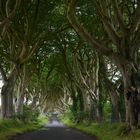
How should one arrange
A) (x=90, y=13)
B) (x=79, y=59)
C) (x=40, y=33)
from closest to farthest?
(x=90, y=13) < (x=40, y=33) < (x=79, y=59)

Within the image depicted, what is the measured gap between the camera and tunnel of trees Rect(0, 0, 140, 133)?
22.8 meters

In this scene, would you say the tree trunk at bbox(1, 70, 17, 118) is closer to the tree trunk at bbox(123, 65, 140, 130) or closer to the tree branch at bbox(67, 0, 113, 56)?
the tree branch at bbox(67, 0, 113, 56)

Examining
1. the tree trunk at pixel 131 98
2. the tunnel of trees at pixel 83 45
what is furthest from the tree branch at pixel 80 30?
the tree trunk at pixel 131 98

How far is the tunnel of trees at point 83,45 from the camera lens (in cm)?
2278

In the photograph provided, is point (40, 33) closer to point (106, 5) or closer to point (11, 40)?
point (11, 40)

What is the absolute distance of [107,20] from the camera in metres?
21.9

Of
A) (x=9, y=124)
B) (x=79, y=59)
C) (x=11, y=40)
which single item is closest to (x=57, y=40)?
(x=79, y=59)

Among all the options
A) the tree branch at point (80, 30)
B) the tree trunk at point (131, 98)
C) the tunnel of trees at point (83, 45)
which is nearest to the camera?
the tree branch at point (80, 30)

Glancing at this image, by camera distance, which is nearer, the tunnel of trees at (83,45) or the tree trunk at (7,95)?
the tunnel of trees at (83,45)

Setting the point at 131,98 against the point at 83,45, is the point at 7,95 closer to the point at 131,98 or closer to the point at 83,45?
the point at 83,45

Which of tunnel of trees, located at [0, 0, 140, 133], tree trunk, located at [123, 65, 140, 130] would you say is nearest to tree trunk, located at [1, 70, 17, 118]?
tunnel of trees, located at [0, 0, 140, 133]

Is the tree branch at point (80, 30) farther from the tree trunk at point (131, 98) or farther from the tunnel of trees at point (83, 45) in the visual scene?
the tree trunk at point (131, 98)

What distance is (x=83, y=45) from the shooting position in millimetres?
38906

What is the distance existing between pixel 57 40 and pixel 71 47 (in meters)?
1.57
